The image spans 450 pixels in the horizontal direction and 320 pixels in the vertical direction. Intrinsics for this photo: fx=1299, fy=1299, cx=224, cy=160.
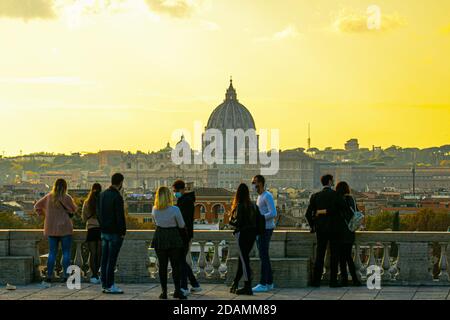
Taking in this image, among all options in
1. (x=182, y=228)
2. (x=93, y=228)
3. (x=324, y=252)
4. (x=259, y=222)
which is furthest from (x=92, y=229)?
(x=324, y=252)

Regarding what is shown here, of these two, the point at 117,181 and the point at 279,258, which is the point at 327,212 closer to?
the point at 279,258

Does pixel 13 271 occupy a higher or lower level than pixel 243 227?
lower

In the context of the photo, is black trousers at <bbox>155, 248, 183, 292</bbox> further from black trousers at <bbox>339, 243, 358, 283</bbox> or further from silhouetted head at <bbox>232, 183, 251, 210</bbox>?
black trousers at <bbox>339, 243, 358, 283</bbox>

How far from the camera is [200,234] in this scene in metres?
15.2

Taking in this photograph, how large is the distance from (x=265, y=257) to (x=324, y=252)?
0.72 meters

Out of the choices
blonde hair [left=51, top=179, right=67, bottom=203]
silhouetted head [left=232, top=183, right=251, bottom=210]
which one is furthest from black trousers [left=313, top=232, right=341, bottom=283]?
blonde hair [left=51, top=179, right=67, bottom=203]

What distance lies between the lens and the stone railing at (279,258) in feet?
48.1

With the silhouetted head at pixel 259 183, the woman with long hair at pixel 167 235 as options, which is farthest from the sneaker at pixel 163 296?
the silhouetted head at pixel 259 183

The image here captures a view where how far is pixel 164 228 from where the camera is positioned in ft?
44.9

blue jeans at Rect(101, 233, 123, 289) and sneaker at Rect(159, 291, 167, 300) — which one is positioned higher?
blue jeans at Rect(101, 233, 123, 289)

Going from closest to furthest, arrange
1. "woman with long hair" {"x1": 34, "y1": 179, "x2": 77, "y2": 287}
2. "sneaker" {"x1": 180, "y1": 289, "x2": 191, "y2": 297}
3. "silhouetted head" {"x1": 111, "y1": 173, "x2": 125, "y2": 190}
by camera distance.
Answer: "sneaker" {"x1": 180, "y1": 289, "x2": 191, "y2": 297}
"silhouetted head" {"x1": 111, "y1": 173, "x2": 125, "y2": 190}
"woman with long hair" {"x1": 34, "y1": 179, "x2": 77, "y2": 287}

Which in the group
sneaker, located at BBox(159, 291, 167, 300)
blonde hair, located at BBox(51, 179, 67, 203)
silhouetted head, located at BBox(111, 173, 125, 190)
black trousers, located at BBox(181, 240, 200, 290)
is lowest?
sneaker, located at BBox(159, 291, 167, 300)

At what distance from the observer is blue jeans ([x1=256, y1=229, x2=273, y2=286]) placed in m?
14.4

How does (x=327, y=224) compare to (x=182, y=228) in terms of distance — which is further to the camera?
(x=327, y=224)
